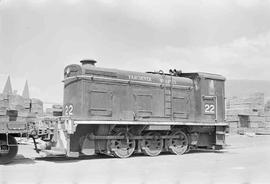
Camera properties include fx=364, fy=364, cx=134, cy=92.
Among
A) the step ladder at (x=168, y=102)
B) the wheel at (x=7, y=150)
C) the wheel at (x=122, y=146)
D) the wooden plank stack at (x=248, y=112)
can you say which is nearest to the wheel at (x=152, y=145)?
the wheel at (x=122, y=146)

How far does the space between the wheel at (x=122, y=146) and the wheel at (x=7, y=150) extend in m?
3.19

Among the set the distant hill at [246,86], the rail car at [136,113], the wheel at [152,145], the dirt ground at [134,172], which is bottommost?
the dirt ground at [134,172]

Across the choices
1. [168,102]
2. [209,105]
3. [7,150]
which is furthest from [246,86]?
[7,150]

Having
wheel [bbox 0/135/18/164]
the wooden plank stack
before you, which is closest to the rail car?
wheel [bbox 0/135/18/164]

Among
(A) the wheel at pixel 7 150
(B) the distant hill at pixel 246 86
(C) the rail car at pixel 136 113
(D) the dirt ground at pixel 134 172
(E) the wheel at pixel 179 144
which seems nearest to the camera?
(D) the dirt ground at pixel 134 172

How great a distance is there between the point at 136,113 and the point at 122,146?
1338 millimetres

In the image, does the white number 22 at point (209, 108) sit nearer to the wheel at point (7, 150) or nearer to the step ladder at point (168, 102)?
the step ladder at point (168, 102)

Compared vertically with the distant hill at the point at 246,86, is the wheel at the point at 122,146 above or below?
below

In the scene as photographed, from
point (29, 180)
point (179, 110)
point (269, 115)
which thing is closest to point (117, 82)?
point (179, 110)

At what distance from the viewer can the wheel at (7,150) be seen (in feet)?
34.6

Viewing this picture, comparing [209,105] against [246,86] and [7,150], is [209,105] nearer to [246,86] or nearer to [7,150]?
[7,150]

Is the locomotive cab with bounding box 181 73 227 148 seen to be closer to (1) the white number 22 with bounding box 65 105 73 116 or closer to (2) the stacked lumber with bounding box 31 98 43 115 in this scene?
(1) the white number 22 with bounding box 65 105 73 116

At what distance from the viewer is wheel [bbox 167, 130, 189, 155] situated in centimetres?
1396

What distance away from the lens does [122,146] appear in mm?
12695
